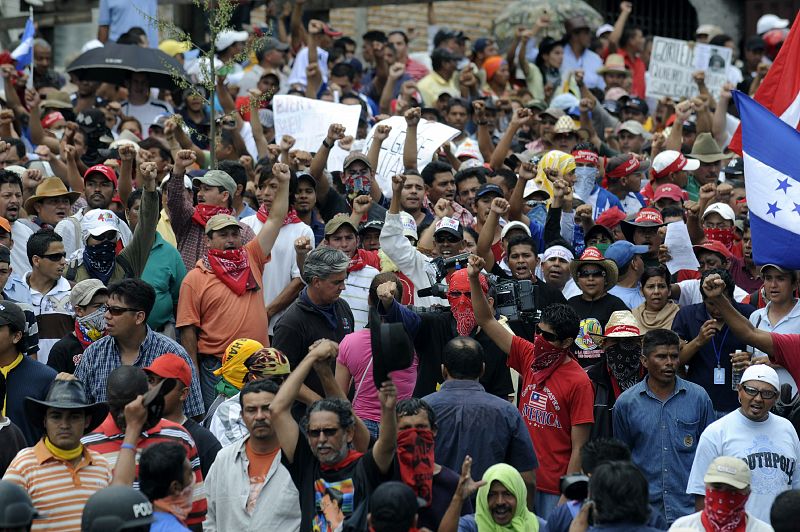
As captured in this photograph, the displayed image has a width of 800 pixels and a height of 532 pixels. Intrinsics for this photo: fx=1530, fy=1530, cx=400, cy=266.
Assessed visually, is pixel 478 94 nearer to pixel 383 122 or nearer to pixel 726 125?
pixel 726 125

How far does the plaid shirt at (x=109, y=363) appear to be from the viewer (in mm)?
8234

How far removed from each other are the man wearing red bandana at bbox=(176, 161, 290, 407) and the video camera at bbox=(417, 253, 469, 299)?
3.55 feet

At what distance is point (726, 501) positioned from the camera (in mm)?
6973

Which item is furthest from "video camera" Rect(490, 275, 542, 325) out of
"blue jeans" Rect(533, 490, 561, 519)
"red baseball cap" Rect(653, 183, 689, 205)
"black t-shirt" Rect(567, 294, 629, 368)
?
"red baseball cap" Rect(653, 183, 689, 205)

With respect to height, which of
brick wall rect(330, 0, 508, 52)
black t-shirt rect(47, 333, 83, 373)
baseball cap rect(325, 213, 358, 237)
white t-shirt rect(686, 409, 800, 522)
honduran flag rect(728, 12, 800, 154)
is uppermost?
honduran flag rect(728, 12, 800, 154)

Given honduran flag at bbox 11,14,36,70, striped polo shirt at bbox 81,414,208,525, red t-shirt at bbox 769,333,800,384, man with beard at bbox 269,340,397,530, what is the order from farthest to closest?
honduran flag at bbox 11,14,36,70
red t-shirt at bbox 769,333,800,384
striped polo shirt at bbox 81,414,208,525
man with beard at bbox 269,340,397,530

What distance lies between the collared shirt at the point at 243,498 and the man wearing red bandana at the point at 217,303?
7.14ft

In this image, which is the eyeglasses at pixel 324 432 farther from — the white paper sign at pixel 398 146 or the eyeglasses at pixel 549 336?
the white paper sign at pixel 398 146

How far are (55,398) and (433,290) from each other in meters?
2.94

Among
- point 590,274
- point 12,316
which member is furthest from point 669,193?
point 12,316

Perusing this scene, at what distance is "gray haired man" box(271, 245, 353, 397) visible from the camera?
881 centimetres

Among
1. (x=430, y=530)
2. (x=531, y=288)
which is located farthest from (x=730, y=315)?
(x=430, y=530)

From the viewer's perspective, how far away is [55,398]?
23.0 ft

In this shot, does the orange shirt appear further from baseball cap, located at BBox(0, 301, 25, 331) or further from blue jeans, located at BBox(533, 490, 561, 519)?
blue jeans, located at BBox(533, 490, 561, 519)
